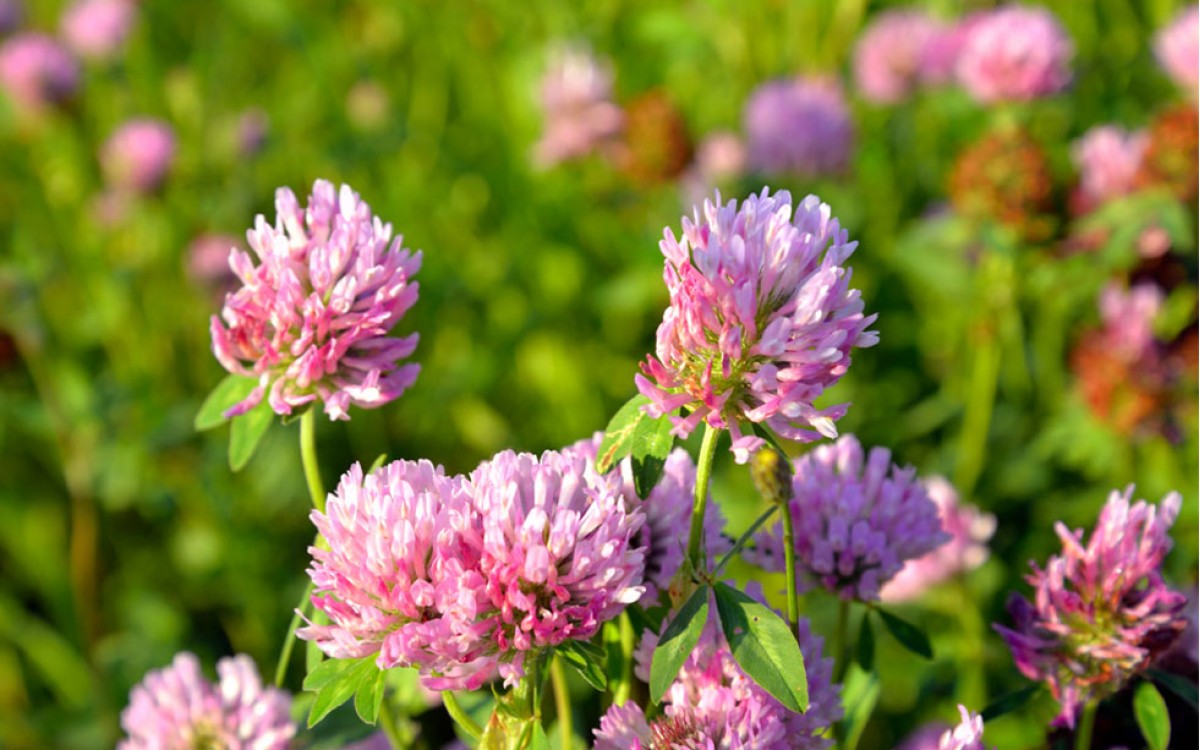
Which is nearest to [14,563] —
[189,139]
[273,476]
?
[273,476]

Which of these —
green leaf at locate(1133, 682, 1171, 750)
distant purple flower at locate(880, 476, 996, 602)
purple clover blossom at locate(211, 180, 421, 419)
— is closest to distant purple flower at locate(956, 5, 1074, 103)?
distant purple flower at locate(880, 476, 996, 602)

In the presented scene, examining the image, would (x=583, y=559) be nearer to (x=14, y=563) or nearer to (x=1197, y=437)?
(x=1197, y=437)

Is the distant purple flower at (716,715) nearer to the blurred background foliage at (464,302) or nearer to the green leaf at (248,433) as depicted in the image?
the green leaf at (248,433)

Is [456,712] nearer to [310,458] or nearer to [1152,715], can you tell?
[310,458]

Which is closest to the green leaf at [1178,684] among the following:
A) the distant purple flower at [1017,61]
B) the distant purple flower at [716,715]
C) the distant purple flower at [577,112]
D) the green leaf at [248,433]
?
the distant purple flower at [716,715]

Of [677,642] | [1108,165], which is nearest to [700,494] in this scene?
[677,642]
